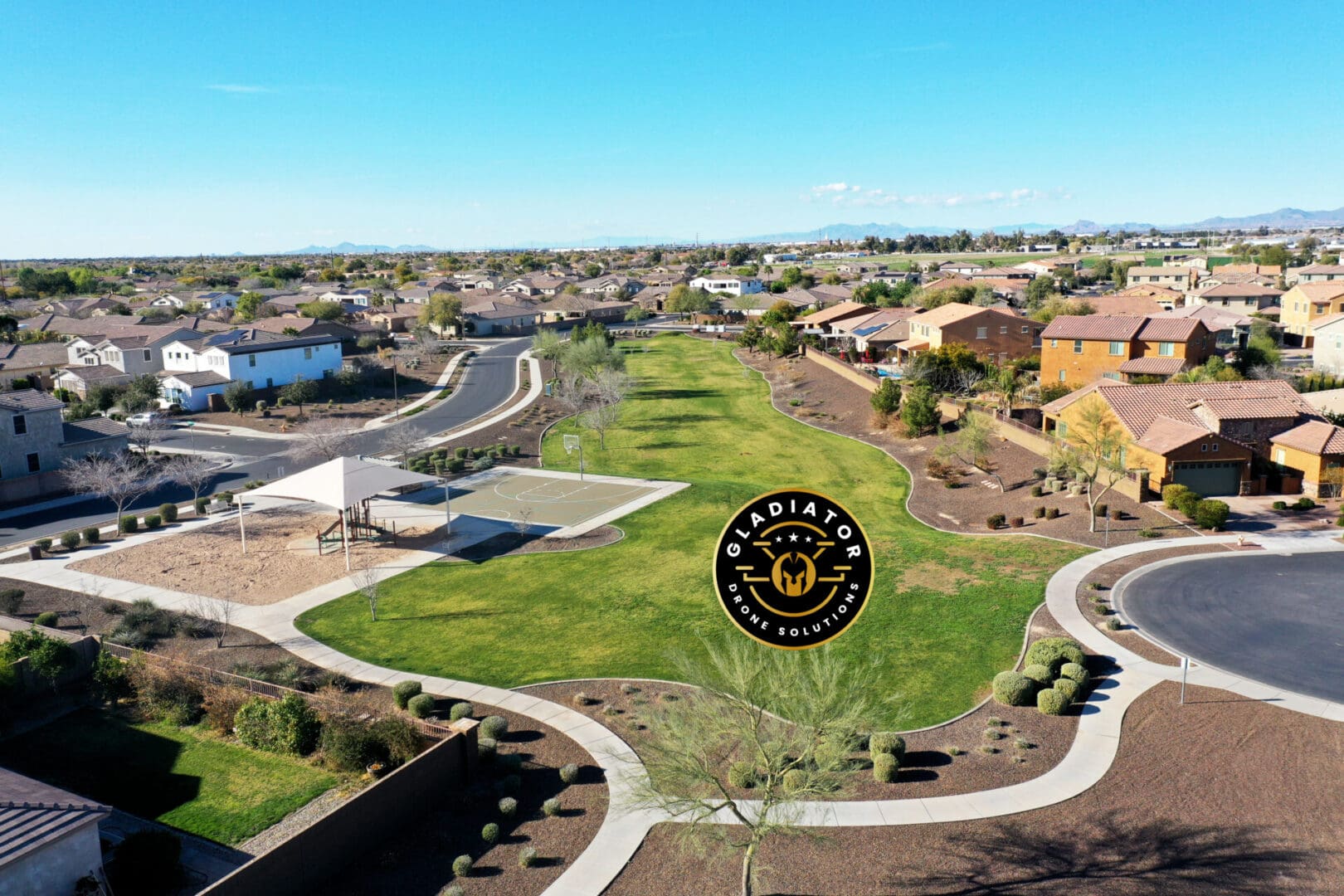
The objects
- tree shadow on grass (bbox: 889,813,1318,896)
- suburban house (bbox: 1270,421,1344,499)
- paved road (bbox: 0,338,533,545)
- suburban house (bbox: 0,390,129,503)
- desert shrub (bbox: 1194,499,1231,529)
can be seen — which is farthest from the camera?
suburban house (bbox: 0,390,129,503)

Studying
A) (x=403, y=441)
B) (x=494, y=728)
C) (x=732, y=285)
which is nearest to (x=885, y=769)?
(x=494, y=728)

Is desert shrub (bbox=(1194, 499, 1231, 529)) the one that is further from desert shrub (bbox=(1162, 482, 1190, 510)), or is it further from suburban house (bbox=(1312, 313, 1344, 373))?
suburban house (bbox=(1312, 313, 1344, 373))

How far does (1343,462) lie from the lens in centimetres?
4388

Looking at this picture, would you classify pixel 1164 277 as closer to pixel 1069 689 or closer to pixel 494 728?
pixel 1069 689

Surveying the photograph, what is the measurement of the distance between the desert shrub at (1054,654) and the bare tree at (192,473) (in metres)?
41.8

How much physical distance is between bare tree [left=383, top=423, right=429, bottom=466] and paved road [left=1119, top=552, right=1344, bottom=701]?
43.4m

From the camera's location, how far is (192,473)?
4862cm

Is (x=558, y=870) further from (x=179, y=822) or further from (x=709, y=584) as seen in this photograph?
(x=709, y=584)

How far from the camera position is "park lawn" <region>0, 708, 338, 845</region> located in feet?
70.0

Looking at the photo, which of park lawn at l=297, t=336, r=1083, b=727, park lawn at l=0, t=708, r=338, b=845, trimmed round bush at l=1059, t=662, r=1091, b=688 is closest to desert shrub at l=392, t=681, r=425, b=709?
park lawn at l=297, t=336, r=1083, b=727

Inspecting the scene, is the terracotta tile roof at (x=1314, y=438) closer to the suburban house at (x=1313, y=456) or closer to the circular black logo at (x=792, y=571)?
the suburban house at (x=1313, y=456)

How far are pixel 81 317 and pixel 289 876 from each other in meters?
123

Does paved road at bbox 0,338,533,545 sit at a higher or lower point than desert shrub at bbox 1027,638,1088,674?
higher

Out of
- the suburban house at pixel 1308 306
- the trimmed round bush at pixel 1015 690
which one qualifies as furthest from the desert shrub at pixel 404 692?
the suburban house at pixel 1308 306
